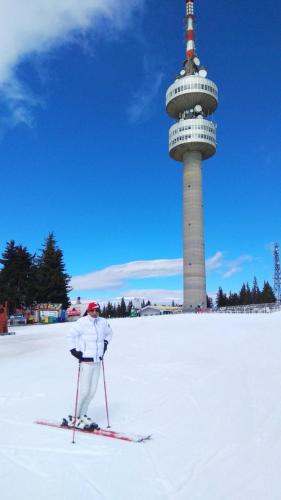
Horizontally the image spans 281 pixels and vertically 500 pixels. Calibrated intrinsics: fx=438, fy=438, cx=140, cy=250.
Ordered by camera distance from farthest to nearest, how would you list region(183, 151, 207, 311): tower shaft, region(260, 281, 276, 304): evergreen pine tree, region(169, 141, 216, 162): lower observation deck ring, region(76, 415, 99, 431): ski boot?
1. region(260, 281, 276, 304): evergreen pine tree
2. region(169, 141, 216, 162): lower observation deck ring
3. region(183, 151, 207, 311): tower shaft
4. region(76, 415, 99, 431): ski boot

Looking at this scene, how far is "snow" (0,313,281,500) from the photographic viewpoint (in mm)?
5164

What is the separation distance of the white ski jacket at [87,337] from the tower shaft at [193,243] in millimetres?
72348

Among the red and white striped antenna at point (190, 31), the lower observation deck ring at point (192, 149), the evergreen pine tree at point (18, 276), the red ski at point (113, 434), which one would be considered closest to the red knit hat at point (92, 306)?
the red ski at point (113, 434)

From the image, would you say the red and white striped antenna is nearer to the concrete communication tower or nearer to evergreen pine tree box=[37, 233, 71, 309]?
the concrete communication tower

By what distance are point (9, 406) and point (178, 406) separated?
361 cm

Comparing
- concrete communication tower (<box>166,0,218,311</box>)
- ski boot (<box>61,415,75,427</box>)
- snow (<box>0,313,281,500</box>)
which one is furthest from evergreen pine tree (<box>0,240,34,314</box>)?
ski boot (<box>61,415,75,427</box>)

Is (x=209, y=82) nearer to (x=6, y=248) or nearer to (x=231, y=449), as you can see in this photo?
(x=6, y=248)

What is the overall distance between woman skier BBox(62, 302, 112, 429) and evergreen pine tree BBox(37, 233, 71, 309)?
63.0 m

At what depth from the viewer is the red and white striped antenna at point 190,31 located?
97.7 meters

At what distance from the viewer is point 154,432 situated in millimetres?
7453

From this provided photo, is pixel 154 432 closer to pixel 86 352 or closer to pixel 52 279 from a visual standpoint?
pixel 86 352

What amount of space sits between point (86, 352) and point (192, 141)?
277 feet

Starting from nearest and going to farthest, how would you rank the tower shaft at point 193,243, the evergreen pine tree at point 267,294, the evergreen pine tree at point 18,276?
1. the evergreen pine tree at point 18,276
2. the tower shaft at point 193,243
3. the evergreen pine tree at point 267,294

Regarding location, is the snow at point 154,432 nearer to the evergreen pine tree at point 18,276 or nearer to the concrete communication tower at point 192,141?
the evergreen pine tree at point 18,276
